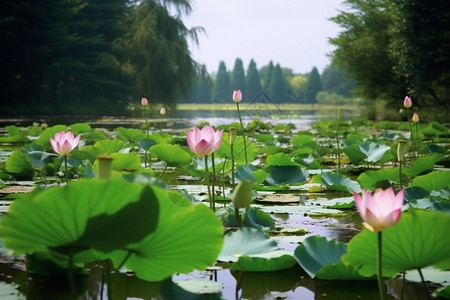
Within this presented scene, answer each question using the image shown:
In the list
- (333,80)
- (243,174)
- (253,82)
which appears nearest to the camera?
(243,174)

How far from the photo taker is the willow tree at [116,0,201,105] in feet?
43.5

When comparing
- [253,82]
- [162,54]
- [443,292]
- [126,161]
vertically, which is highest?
[253,82]

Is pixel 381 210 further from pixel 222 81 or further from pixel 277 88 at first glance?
pixel 277 88

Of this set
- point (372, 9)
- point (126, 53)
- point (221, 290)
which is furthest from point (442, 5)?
point (221, 290)

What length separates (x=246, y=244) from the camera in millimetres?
916

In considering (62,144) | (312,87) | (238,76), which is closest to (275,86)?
(238,76)

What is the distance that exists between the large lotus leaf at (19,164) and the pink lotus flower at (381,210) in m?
1.53

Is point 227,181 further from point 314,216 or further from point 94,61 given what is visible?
point 94,61

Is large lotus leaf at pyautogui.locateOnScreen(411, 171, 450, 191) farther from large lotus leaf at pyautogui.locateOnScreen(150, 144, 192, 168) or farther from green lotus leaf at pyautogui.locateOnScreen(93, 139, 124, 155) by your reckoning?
green lotus leaf at pyautogui.locateOnScreen(93, 139, 124, 155)

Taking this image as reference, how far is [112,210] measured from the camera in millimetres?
547

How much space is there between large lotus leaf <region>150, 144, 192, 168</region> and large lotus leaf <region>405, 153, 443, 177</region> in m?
0.75

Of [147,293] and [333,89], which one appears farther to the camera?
[333,89]

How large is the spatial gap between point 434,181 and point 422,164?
0.42 meters

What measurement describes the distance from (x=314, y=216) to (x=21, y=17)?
13161 millimetres
